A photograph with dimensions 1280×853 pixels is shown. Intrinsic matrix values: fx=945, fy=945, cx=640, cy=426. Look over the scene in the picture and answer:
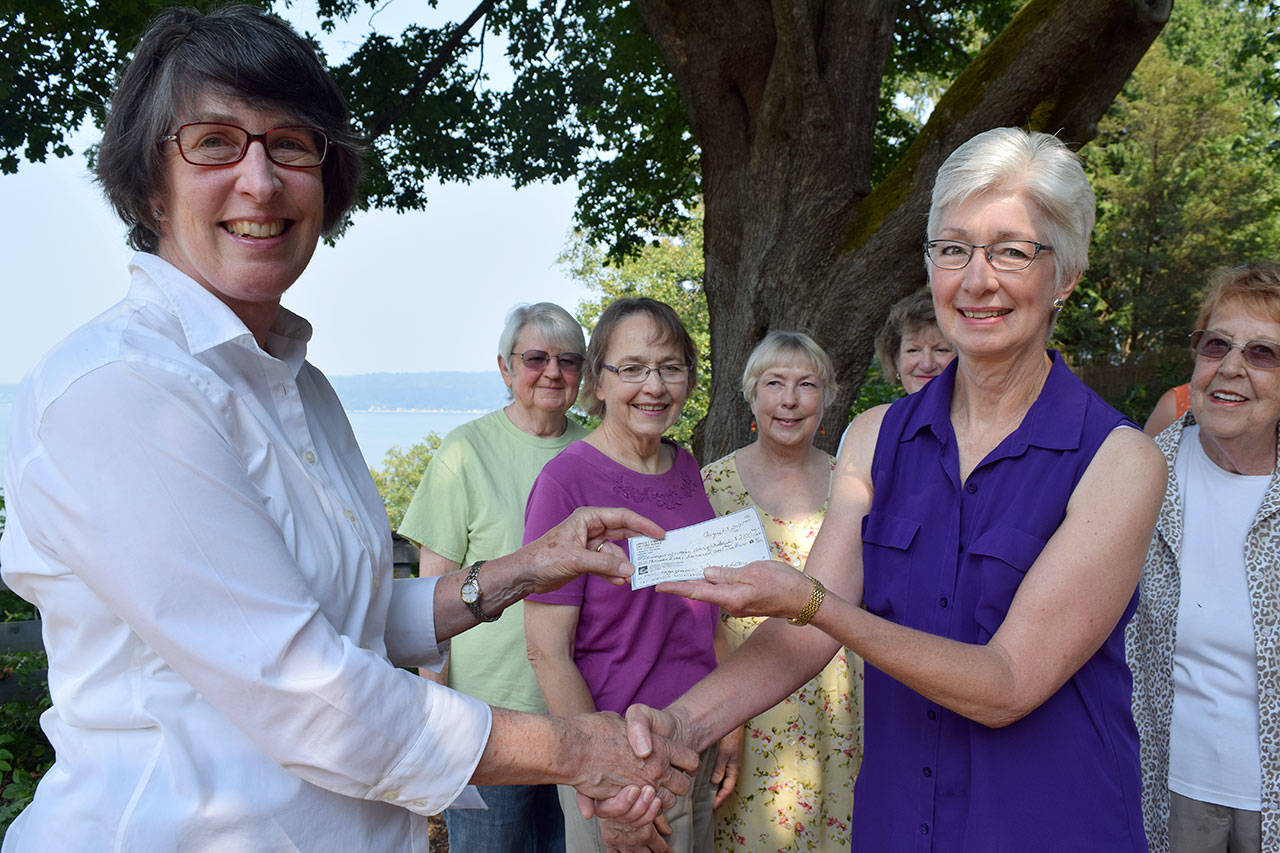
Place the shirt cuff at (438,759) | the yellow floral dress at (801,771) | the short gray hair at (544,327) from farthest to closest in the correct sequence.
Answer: the short gray hair at (544,327) < the yellow floral dress at (801,771) < the shirt cuff at (438,759)

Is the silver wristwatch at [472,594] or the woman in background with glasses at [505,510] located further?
the woman in background with glasses at [505,510]

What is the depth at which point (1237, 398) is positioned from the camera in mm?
3227

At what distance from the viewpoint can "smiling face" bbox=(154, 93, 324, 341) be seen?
1.84 meters

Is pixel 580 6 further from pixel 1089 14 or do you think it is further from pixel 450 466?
pixel 450 466

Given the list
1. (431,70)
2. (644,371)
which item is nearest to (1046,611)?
(644,371)

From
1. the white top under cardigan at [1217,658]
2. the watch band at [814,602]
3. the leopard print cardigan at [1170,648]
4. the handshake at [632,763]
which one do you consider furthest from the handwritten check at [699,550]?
the white top under cardigan at [1217,658]

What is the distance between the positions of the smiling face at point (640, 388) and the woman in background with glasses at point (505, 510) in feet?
2.08

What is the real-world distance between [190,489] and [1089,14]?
552cm

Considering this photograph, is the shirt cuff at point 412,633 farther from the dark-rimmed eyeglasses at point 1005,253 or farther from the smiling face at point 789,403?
the smiling face at point 789,403

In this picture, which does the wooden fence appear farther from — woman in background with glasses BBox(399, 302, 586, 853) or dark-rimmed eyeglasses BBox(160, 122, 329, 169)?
dark-rimmed eyeglasses BBox(160, 122, 329, 169)

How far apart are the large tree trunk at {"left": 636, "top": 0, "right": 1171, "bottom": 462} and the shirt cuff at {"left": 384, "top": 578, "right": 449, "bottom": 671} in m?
4.22

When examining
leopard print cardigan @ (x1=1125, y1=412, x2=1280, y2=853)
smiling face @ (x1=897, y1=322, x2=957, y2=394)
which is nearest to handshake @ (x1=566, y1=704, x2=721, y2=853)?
leopard print cardigan @ (x1=1125, y1=412, x2=1280, y2=853)

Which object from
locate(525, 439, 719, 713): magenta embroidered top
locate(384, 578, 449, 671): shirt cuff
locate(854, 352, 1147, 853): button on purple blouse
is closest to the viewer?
locate(854, 352, 1147, 853): button on purple blouse

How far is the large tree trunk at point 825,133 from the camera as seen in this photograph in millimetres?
5703
